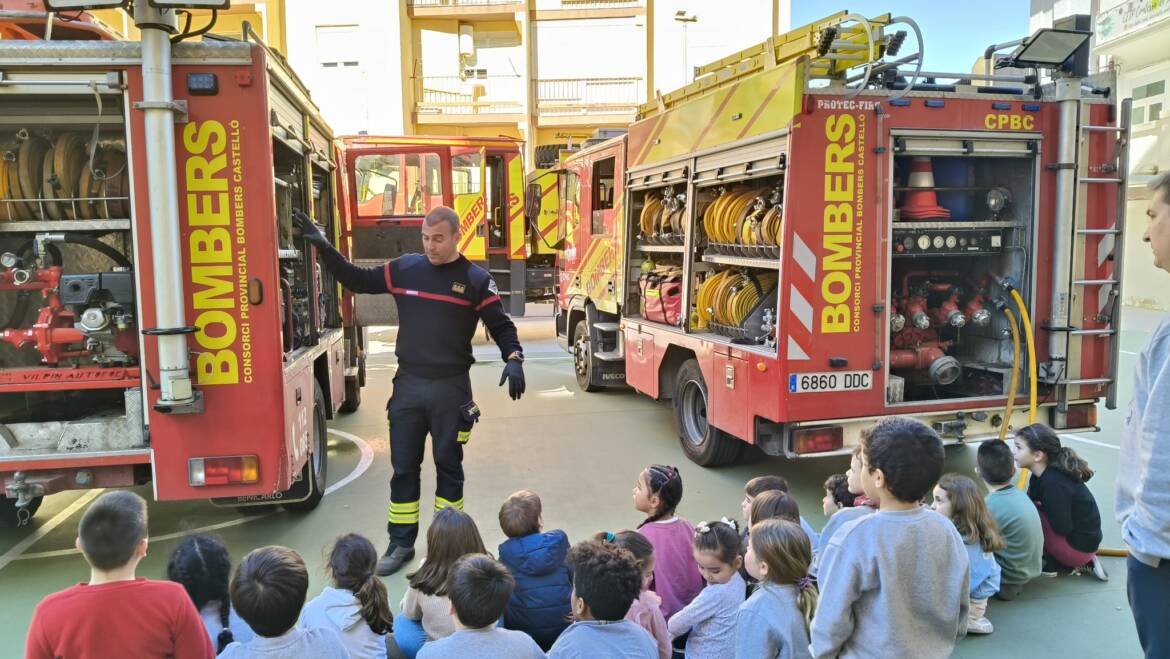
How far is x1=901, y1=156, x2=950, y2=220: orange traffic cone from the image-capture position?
5715 mm

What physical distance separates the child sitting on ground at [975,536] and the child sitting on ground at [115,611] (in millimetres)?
3202

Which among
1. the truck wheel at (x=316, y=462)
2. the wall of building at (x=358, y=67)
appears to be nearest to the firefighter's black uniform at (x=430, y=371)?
the truck wheel at (x=316, y=462)

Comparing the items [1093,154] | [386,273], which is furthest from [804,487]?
[386,273]

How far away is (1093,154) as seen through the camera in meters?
5.71

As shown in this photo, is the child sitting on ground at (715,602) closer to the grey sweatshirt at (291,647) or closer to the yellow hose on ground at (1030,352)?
the grey sweatshirt at (291,647)

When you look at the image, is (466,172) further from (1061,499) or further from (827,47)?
(1061,499)

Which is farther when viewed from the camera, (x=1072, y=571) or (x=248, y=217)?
(x=1072, y=571)

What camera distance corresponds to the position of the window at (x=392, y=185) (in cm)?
1157

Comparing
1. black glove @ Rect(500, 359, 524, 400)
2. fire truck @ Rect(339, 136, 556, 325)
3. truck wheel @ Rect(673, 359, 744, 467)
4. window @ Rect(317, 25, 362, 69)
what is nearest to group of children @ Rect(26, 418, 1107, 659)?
black glove @ Rect(500, 359, 524, 400)

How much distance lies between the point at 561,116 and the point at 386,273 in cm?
2050

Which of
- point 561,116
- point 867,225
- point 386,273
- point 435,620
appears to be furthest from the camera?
point 561,116

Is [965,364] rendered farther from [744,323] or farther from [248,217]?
[248,217]

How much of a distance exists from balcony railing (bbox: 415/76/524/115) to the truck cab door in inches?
497

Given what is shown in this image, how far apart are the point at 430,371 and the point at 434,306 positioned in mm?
371
